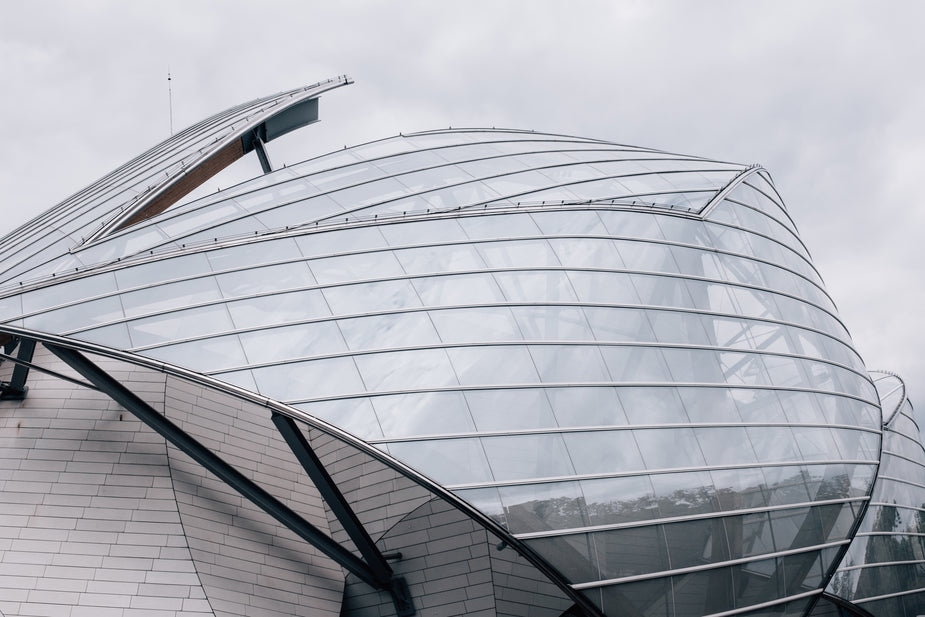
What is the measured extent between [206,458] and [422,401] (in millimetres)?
5192

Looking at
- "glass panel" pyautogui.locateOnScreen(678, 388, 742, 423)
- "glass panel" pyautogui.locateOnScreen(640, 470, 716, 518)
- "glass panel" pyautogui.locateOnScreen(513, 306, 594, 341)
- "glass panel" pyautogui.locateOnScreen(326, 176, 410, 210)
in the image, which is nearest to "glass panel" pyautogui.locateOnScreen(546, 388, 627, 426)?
"glass panel" pyautogui.locateOnScreen(640, 470, 716, 518)

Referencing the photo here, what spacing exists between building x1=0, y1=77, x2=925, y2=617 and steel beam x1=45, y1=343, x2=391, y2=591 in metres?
0.05

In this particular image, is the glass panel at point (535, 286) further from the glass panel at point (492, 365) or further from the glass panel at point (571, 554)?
the glass panel at point (571, 554)

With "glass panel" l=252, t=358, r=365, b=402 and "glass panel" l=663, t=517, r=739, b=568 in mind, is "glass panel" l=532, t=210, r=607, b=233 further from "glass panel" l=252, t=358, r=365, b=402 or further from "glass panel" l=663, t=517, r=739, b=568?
"glass panel" l=663, t=517, r=739, b=568

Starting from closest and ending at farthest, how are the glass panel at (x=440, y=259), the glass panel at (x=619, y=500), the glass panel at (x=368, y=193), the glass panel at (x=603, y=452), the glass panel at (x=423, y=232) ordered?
the glass panel at (x=619, y=500) < the glass panel at (x=603, y=452) < the glass panel at (x=440, y=259) < the glass panel at (x=423, y=232) < the glass panel at (x=368, y=193)

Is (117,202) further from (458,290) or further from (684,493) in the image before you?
(684,493)

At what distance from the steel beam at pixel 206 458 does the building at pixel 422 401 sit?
0.05 meters

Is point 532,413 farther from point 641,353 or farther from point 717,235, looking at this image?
point 717,235

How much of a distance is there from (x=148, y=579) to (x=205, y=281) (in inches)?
256

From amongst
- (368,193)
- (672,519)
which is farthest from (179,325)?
(672,519)

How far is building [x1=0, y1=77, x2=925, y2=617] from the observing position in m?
15.3

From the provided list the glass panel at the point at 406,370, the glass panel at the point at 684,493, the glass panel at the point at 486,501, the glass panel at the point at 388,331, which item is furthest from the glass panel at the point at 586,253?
the glass panel at the point at 486,501

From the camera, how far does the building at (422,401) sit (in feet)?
50.2

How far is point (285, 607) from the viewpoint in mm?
18688
